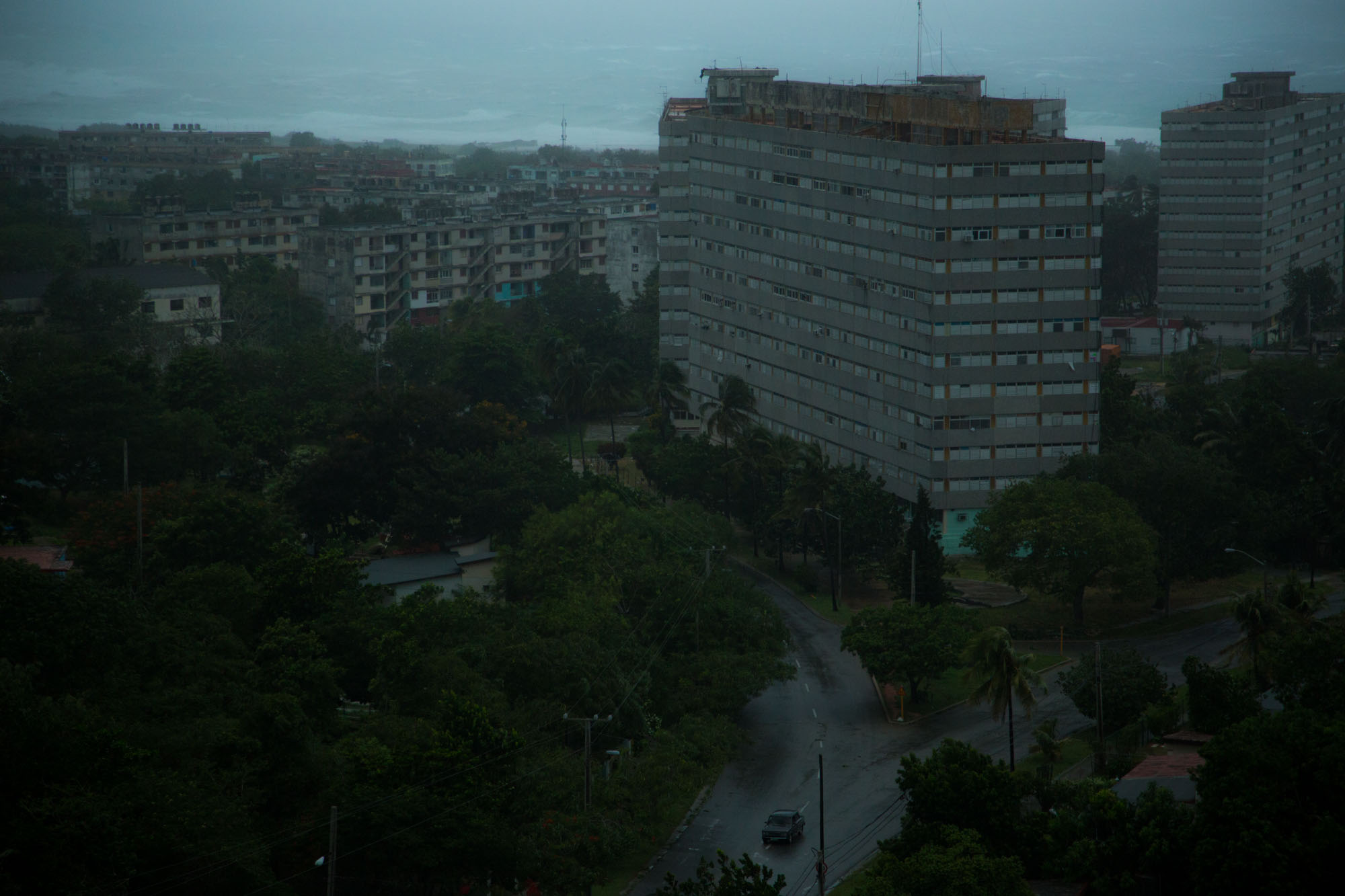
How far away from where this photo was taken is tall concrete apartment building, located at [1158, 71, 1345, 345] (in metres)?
135

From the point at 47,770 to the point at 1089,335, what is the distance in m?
57.7

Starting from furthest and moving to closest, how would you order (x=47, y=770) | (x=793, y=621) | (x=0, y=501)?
1. (x=793, y=621)
2. (x=0, y=501)
3. (x=47, y=770)

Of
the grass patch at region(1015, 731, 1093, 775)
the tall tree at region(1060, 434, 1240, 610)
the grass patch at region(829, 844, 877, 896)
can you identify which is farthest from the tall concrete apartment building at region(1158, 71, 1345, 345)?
the grass patch at region(829, 844, 877, 896)

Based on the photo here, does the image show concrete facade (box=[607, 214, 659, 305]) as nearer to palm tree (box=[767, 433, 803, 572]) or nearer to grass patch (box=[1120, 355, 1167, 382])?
grass patch (box=[1120, 355, 1167, 382])

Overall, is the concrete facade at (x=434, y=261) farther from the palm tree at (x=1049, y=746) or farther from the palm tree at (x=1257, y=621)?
the palm tree at (x=1257, y=621)

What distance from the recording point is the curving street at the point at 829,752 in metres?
47.9

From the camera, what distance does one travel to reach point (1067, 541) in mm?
65750

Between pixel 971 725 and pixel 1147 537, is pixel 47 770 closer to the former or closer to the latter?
pixel 971 725

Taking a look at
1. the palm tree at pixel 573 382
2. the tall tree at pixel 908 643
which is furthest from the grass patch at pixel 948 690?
the palm tree at pixel 573 382

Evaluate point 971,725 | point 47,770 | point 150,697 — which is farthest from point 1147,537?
point 47,770

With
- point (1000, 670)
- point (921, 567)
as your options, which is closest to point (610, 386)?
point (921, 567)

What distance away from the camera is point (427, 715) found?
48.9m

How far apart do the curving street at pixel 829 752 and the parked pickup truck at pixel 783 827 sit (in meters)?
0.26

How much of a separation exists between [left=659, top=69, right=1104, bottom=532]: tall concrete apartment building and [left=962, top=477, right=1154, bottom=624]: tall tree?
10133 mm
